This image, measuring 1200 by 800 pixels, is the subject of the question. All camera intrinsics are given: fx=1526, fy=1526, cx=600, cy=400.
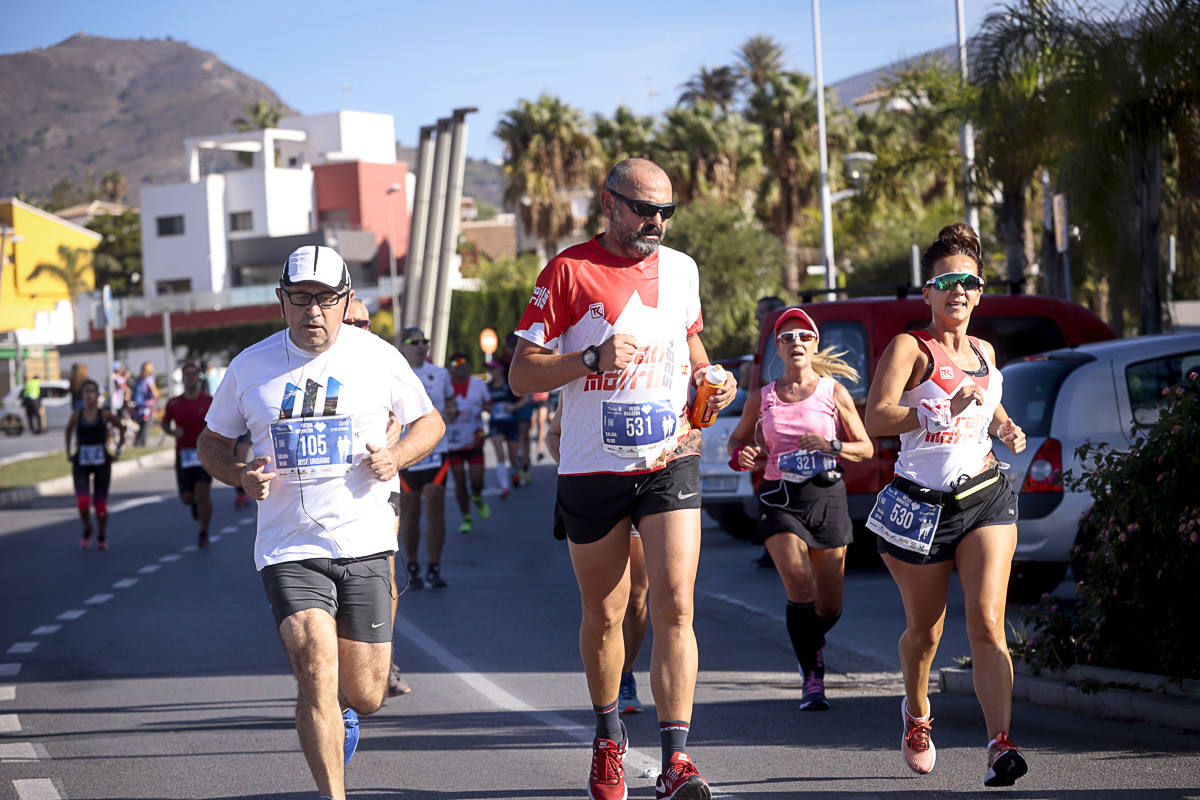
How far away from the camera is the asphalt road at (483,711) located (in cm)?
602

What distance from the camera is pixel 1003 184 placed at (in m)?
19.7

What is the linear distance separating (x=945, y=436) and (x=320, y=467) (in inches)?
90.2

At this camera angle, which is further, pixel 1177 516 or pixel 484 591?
pixel 484 591

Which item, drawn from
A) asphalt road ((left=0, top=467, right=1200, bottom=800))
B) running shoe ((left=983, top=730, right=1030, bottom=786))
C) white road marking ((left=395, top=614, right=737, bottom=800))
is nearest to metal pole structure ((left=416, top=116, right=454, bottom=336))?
asphalt road ((left=0, top=467, right=1200, bottom=800))

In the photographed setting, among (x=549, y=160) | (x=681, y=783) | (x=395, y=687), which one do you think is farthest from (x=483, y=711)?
(x=549, y=160)

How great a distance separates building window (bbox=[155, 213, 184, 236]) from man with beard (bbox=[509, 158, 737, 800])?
81.6 metres

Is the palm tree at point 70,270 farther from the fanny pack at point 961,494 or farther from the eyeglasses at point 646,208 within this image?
the fanny pack at point 961,494

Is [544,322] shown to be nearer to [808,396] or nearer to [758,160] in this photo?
[808,396]

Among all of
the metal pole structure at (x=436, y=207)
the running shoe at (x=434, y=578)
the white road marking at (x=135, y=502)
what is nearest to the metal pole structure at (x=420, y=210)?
the metal pole structure at (x=436, y=207)

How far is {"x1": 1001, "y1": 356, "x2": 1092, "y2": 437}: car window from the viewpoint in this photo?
9.70 m

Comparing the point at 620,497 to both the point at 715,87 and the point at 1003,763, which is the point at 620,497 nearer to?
the point at 1003,763

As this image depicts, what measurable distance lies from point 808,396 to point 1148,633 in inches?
79.5

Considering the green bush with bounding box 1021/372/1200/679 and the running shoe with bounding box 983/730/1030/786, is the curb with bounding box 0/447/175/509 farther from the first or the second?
the running shoe with bounding box 983/730/1030/786

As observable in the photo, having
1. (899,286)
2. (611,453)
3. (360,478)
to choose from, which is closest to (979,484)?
(611,453)
